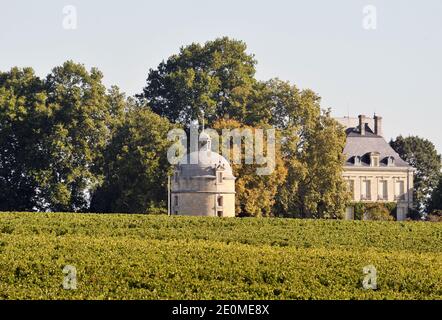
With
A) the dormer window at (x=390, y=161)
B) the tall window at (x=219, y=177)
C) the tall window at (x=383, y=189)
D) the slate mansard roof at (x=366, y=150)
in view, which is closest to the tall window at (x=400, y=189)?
the tall window at (x=383, y=189)

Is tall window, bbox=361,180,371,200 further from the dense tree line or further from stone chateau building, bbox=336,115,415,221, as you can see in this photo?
the dense tree line

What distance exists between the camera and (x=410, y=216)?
9550cm

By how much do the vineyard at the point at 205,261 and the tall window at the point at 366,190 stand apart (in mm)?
37485

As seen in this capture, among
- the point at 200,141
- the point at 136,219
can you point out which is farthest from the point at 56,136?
the point at 136,219

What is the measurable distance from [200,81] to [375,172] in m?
17.4

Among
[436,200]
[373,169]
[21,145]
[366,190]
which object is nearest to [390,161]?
[373,169]

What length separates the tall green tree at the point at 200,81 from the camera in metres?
89.6

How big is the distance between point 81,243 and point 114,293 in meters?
11.8

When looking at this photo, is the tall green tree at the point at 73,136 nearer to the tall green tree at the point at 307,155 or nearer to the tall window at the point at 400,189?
the tall green tree at the point at 307,155

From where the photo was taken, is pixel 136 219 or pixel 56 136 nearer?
pixel 136 219

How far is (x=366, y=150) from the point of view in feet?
328

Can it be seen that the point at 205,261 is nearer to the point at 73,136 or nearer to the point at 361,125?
the point at 73,136
